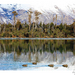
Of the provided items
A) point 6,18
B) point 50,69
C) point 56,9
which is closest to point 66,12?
point 56,9

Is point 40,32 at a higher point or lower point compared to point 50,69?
lower

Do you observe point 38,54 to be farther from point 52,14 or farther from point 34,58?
point 52,14

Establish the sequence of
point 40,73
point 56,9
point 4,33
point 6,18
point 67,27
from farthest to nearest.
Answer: point 6,18, point 56,9, point 67,27, point 4,33, point 40,73

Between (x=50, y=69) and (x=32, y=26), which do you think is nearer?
(x=50, y=69)

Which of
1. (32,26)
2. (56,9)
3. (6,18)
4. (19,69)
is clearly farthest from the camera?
(6,18)

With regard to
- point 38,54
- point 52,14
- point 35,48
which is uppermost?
point 38,54

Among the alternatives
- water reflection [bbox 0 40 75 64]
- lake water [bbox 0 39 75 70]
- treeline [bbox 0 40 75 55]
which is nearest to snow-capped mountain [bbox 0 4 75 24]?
treeline [bbox 0 40 75 55]

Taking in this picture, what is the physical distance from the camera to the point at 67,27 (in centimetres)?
5672

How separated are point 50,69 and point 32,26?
173ft

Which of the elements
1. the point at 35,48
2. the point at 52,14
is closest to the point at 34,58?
the point at 35,48

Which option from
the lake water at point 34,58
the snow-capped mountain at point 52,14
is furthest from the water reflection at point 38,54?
the snow-capped mountain at point 52,14

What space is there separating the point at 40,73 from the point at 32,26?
176 ft

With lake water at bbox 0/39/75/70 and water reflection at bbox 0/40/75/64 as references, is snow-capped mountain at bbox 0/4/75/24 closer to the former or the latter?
water reflection at bbox 0/40/75/64

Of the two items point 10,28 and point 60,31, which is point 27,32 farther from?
point 60,31
